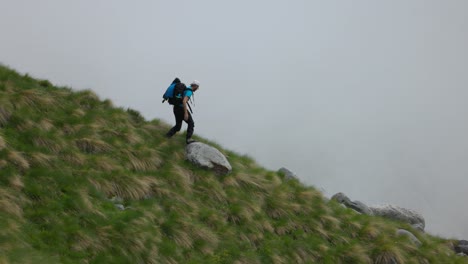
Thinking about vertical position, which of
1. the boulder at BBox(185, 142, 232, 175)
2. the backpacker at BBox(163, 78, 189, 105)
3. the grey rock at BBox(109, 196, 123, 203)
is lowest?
the grey rock at BBox(109, 196, 123, 203)

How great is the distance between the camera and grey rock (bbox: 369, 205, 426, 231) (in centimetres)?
2897

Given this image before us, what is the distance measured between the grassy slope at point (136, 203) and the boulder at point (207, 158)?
385 millimetres

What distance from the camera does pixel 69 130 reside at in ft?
54.0

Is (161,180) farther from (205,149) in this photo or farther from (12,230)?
(12,230)

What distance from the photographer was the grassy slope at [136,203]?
1085 cm

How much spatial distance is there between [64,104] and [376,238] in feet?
52.1

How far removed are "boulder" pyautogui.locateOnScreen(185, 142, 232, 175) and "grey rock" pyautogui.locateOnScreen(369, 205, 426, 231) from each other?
1503 centimetres

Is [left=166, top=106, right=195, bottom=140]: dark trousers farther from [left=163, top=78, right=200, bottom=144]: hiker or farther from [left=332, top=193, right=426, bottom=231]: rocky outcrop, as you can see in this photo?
[left=332, top=193, right=426, bottom=231]: rocky outcrop

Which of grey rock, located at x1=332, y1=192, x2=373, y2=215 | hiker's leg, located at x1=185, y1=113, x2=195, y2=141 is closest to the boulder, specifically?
hiker's leg, located at x1=185, y1=113, x2=195, y2=141

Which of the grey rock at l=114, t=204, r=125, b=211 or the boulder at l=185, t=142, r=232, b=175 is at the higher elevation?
the boulder at l=185, t=142, r=232, b=175

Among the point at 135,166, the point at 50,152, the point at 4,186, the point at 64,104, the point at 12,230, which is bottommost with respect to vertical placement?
the point at 12,230

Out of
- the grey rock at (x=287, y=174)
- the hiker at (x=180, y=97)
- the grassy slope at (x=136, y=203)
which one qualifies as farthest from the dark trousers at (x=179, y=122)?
the grey rock at (x=287, y=174)

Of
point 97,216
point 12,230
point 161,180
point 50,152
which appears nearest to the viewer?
point 12,230

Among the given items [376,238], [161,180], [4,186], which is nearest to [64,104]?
[161,180]
